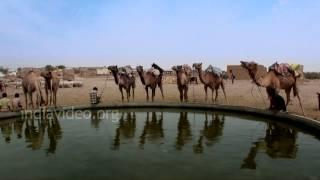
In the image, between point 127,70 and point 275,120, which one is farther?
point 127,70

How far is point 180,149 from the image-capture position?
10094 mm

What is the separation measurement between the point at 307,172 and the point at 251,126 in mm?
5308

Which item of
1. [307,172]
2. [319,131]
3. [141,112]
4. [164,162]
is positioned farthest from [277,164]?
[141,112]

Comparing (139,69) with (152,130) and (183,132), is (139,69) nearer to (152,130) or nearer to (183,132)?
(152,130)

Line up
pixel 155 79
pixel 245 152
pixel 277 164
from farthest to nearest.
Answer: pixel 155 79 < pixel 245 152 < pixel 277 164

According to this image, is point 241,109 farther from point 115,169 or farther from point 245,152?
point 115,169

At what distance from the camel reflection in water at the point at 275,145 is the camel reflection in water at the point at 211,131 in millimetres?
1233

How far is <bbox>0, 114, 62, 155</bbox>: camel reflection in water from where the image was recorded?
11.2 m

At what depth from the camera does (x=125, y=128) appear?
1341 centimetres

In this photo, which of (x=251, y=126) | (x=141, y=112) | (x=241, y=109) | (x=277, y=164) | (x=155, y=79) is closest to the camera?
(x=277, y=164)

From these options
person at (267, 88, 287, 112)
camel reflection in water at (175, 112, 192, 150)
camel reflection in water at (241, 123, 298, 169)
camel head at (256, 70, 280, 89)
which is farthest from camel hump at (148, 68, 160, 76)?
camel reflection in water at (241, 123, 298, 169)

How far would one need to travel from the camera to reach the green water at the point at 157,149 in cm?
815

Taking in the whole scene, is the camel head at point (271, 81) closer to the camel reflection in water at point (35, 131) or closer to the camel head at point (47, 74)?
the camel reflection in water at point (35, 131)

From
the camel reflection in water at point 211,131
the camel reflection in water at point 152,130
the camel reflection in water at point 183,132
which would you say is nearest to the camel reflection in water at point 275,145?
the camel reflection in water at point 211,131
